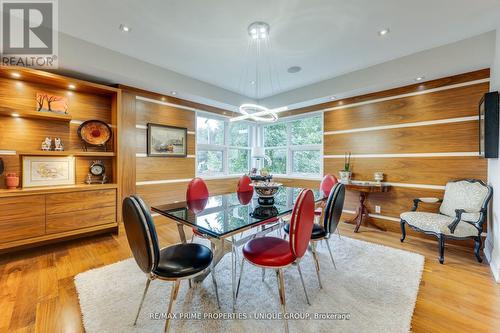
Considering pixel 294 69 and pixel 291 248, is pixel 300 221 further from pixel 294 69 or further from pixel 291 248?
pixel 294 69

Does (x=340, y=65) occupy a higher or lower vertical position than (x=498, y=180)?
higher

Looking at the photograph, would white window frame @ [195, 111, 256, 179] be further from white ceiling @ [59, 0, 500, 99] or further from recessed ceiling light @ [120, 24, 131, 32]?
recessed ceiling light @ [120, 24, 131, 32]

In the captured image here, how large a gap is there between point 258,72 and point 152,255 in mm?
3284

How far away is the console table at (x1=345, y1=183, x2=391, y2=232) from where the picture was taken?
11.6 feet

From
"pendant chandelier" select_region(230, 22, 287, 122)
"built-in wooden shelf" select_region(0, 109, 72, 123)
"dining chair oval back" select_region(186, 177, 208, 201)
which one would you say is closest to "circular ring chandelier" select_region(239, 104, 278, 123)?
"pendant chandelier" select_region(230, 22, 287, 122)

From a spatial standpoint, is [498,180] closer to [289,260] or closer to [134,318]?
[289,260]

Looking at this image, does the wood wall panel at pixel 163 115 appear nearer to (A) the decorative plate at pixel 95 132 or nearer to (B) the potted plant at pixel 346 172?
(A) the decorative plate at pixel 95 132

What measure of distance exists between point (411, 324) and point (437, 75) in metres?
3.26

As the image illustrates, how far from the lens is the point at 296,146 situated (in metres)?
5.21

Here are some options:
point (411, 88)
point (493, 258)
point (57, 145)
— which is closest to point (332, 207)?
point (493, 258)

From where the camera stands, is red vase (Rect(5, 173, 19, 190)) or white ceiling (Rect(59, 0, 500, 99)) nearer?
white ceiling (Rect(59, 0, 500, 99))

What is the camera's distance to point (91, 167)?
11.2 ft

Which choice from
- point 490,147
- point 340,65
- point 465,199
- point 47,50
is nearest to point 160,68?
point 47,50

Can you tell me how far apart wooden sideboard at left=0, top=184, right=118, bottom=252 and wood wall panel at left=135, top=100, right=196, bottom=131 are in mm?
1320
